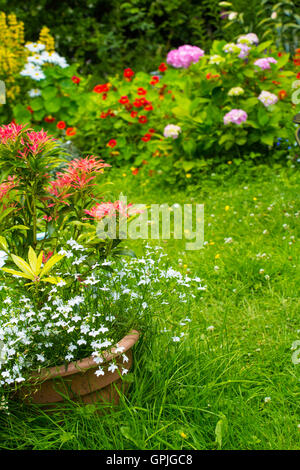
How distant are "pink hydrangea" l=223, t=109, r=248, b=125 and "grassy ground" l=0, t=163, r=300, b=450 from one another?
4.09 feet

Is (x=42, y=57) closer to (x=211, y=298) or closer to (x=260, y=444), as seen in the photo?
(x=211, y=298)

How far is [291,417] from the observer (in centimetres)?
192

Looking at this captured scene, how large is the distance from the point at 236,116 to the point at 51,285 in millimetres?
2832

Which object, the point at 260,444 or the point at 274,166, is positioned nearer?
the point at 260,444

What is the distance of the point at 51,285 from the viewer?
77.0 inches

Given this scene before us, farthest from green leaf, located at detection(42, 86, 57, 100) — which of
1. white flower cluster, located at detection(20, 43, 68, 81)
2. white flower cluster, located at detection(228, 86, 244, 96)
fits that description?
white flower cluster, located at detection(228, 86, 244, 96)

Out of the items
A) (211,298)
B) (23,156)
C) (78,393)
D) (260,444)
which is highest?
(23,156)

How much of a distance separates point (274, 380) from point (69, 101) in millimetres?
4486

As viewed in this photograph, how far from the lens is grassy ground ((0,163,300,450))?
1.79 metres

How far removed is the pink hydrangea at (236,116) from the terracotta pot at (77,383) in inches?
113

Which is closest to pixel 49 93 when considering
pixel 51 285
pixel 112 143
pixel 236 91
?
pixel 112 143

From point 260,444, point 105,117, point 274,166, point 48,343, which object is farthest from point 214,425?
point 105,117

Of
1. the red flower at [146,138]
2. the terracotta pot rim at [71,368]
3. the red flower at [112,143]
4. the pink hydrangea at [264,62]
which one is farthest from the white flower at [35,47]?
the terracotta pot rim at [71,368]

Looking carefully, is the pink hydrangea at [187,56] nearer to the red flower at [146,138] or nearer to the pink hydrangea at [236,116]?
the red flower at [146,138]
